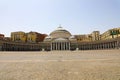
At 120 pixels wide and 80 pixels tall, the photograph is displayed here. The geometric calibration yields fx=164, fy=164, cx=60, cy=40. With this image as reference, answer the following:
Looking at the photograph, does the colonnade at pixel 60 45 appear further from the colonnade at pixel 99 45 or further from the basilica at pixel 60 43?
the colonnade at pixel 99 45

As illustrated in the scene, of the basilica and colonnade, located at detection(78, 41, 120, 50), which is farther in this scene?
the basilica

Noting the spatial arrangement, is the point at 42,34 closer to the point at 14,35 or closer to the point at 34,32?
the point at 34,32

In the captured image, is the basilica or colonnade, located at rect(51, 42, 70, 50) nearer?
the basilica

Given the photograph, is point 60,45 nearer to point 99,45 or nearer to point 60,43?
point 60,43

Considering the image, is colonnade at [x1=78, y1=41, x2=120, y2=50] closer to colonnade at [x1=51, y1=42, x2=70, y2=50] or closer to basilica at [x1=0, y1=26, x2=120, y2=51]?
basilica at [x1=0, y1=26, x2=120, y2=51]

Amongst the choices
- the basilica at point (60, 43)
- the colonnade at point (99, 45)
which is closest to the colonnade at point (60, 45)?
the basilica at point (60, 43)

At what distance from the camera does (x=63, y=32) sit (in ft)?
370

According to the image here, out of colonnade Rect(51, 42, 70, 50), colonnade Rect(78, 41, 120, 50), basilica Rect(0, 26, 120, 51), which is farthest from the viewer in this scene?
colonnade Rect(51, 42, 70, 50)

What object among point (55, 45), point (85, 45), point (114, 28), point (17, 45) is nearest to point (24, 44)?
point (17, 45)

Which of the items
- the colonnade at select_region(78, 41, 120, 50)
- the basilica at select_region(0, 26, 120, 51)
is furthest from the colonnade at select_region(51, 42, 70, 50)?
the colonnade at select_region(78, 41, 120, 50)

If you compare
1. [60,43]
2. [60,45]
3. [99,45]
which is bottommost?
[60,45]

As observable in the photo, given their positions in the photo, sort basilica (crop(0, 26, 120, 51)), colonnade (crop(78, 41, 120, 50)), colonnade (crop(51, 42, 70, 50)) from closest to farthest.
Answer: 1. colonnade (crop(78, 41, 120, 50))
2. basilica (crop(0, 26, 120, 51))
3. colonnade (crop(51, 42, 70, 50))

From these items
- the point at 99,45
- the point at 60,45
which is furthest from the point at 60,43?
the point at 99,45

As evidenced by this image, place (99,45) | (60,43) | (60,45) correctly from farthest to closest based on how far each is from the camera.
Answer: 1. (99,45)
2. (60,43)
3. (60,45)
